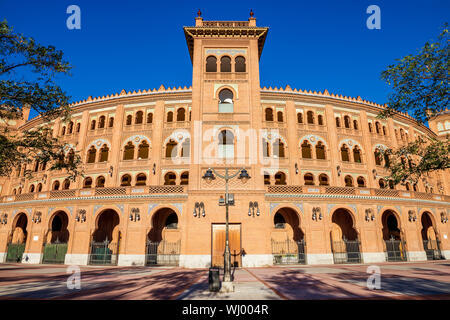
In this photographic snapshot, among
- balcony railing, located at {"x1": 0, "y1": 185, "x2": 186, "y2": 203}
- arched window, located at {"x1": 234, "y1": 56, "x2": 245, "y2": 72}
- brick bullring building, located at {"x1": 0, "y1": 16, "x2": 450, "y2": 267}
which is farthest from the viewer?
arched window, located at {"x1": 234, "y1": 56, "x2": 245, "y2": 72}

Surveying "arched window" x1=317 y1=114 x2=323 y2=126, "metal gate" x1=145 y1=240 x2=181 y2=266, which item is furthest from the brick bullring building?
"metal gate" x1=145 y1=240 x2=181 y2=266

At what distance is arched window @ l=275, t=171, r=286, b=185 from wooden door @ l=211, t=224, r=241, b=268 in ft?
31.4

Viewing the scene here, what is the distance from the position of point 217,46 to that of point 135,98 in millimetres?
11793

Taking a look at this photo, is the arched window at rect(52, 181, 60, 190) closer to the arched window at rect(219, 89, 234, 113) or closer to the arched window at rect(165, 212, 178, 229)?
the arched window at rect(165, 212, 178, 229)

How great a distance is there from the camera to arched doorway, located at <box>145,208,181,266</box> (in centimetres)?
2186

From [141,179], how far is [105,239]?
676 centimetres

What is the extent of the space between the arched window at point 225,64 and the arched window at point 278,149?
29.7 ft

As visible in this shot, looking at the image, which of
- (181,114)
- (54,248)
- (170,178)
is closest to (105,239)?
(54,248)

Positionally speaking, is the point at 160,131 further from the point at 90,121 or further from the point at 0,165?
the point at 0,165

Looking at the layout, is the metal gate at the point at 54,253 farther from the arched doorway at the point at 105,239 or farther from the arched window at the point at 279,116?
the arched window at the point at 279,116

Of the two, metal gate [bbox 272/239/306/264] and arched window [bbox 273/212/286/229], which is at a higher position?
arched window [bbox 273/212/286/229]

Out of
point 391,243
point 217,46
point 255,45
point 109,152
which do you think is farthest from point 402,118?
point 109,152

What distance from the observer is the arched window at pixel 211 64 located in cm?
2181

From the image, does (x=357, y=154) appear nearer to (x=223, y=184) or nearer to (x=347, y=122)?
(x=347, y=122)
